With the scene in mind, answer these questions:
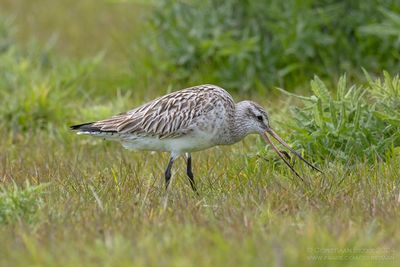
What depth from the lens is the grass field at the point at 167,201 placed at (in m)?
5.27

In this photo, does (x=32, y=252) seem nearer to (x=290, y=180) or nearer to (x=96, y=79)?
(x=290, y=180)

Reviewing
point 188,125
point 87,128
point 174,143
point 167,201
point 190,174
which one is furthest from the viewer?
point 87,128

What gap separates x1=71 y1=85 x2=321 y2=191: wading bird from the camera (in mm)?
7984

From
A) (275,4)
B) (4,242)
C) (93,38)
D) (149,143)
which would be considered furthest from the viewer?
(93,38)

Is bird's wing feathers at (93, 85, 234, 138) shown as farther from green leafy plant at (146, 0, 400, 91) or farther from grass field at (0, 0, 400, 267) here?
green leafy plant at (146, 0, 400, 91)

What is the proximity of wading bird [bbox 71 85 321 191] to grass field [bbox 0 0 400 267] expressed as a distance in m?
0.24

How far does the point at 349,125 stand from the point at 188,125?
1.51 m

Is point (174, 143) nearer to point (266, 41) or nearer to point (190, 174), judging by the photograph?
point (190, 174)

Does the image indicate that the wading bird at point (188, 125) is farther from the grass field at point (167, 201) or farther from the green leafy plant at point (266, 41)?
the green leafy plant at point (266, 41)

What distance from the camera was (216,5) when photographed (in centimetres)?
1292

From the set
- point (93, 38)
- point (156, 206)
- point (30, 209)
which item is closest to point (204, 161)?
point (156, 206)

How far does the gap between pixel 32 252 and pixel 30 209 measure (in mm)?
1020

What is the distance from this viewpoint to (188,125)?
26.2 ft

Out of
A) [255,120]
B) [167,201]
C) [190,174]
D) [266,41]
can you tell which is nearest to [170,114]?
[190,174]
